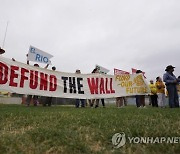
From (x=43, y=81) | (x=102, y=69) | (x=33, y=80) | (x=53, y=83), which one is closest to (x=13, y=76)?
(x=33, y=80)

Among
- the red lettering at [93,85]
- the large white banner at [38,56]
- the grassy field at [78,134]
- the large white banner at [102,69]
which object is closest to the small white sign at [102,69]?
the large white banner at [102,69]

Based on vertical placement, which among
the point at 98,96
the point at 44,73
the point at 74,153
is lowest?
the point at 74,153

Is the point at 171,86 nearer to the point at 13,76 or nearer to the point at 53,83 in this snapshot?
the point at 53,83

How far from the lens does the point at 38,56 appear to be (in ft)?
47.0

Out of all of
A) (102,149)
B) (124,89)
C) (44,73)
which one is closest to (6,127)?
(102,149)

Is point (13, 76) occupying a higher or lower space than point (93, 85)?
higher

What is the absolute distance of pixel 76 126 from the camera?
5.19 meters

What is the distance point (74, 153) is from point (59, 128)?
120 cm

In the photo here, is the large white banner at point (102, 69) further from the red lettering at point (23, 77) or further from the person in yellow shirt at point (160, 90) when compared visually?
the red lettering at point (23, 77)

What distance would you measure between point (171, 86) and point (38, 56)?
7.11 m

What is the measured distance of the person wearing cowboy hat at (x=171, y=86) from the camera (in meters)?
11.5

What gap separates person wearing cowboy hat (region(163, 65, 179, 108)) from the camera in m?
11.5

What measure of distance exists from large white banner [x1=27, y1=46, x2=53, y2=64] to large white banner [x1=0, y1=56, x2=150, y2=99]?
223cm

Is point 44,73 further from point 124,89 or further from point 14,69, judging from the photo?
point 124,89
